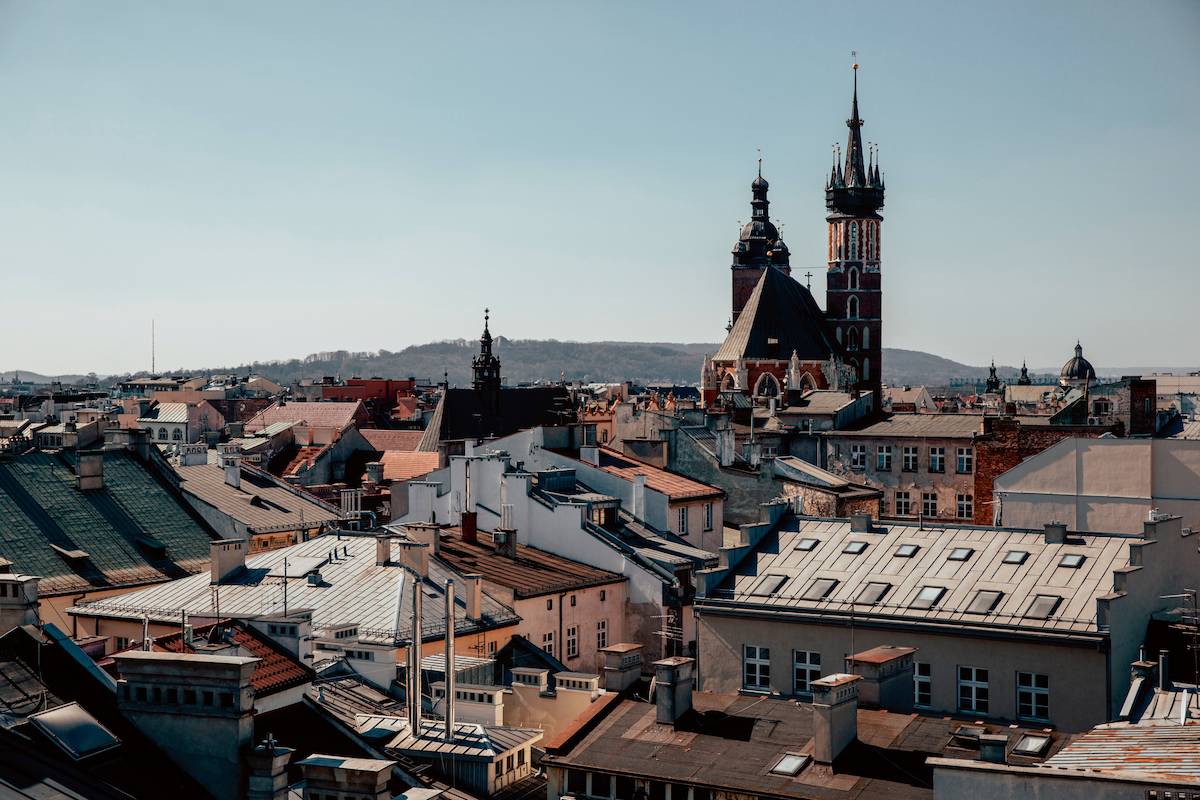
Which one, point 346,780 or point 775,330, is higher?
point 775,330

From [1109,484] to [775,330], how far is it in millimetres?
→ 68974

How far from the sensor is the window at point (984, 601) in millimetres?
30000

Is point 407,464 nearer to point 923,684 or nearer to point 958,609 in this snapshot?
point 958,609

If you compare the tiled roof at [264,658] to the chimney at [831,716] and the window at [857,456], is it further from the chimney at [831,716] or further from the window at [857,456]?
the window at [857,456]

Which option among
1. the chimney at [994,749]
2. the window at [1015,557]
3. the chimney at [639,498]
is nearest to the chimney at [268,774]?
the chimney at [994,749]

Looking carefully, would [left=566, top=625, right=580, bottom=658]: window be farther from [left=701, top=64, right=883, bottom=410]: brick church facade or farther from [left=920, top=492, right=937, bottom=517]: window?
[left=701, top=64, right=883, bottom=410]: brick church facade

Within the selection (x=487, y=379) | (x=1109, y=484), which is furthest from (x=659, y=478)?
(x=487, y=379)

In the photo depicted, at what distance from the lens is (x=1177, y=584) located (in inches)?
1273

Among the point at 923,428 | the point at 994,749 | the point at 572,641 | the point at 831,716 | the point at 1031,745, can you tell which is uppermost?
the point at 923,428

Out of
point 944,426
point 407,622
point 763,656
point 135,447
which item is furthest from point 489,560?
point 944,426

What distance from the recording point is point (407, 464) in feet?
257

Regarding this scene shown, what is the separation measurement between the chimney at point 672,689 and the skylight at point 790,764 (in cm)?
A: 218

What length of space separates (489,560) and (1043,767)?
24.1 metres

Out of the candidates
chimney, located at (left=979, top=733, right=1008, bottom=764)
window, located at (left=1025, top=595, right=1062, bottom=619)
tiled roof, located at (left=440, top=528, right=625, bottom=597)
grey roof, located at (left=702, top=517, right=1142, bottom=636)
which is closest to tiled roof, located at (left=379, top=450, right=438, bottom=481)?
tiled roof, located at (left=440, top=528, right=625, bottom=597)
